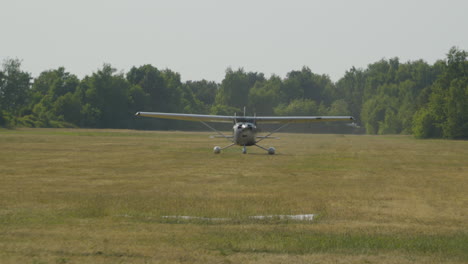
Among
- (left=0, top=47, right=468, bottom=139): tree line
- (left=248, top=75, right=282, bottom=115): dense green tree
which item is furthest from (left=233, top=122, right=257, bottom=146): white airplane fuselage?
(left=248, top=75, right=282, bottom=115): dense green tree

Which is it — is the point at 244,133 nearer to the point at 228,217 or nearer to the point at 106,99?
the point at 228,217

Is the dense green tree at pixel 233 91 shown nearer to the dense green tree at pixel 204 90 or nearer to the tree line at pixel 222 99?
the tree line at pixel 222 99

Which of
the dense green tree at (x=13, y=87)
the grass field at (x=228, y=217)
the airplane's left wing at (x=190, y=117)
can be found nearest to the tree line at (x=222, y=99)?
the dense green tree at (x=13, y=87)

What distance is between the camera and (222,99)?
422ft

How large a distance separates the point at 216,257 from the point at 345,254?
1.67 m

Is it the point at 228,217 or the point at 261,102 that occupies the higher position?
the point at 261,102

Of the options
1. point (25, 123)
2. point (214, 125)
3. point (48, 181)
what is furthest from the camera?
point (214, 125)

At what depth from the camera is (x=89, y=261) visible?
6.91 metres

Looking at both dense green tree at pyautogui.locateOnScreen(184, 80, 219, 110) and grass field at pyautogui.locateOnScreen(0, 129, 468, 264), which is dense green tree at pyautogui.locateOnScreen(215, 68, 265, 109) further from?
grass field at pyautogui.locateOnScreen(0, 129, 468, 264)

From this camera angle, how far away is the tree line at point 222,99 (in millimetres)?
72250

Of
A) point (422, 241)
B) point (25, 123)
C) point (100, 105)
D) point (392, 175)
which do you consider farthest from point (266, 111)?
point (422, 241)

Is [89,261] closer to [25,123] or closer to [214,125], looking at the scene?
[25,123]

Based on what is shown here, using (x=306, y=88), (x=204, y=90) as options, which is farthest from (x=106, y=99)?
(x=306, y=88)

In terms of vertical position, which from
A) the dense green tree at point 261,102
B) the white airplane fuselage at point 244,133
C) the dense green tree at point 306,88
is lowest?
the white airplane fuselage at point 244,133
